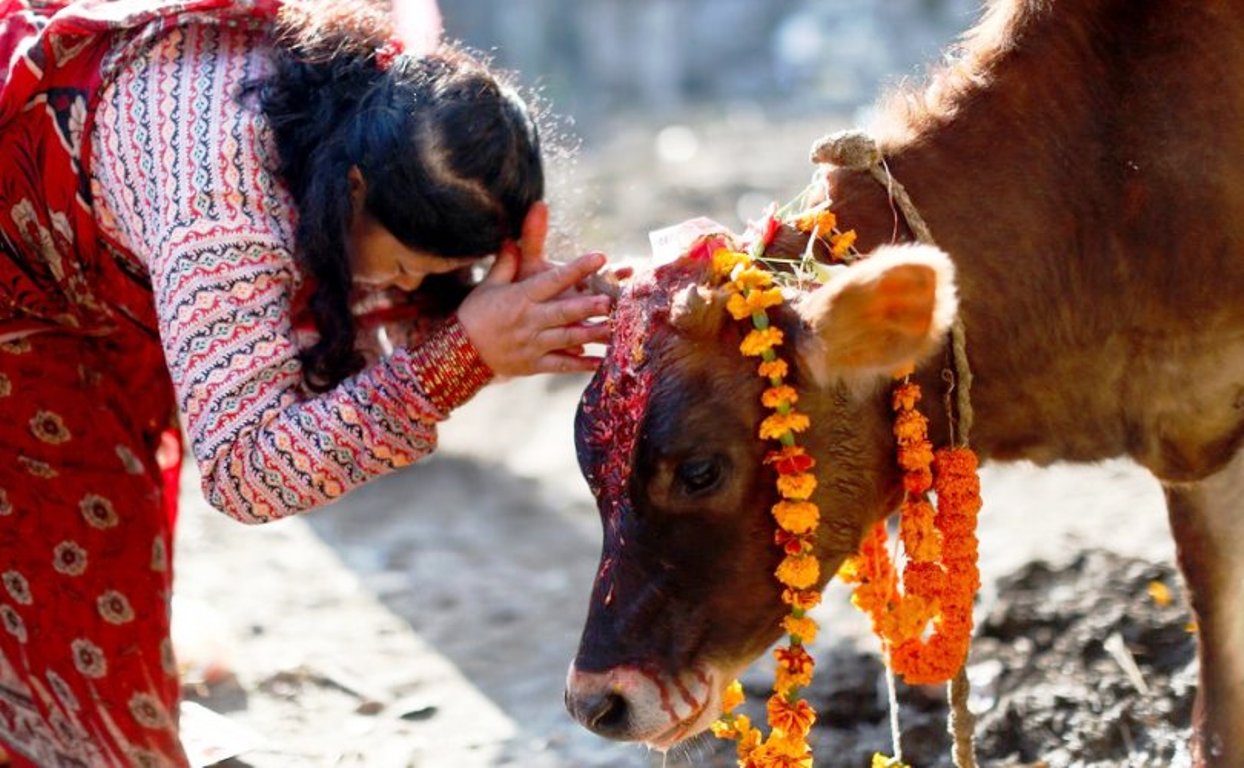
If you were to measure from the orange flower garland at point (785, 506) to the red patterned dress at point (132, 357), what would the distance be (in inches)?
23.6

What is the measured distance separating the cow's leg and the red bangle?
141 centimetres

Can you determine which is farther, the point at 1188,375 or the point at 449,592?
the point at 449,592

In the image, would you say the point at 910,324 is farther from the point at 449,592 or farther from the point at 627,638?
the point at 449,592

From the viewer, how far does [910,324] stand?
8.47 ft

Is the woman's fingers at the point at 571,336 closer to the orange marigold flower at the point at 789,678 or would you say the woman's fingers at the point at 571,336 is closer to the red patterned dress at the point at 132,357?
the red patterned dress at the point at 132,357

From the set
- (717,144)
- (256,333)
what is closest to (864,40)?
(717,144)

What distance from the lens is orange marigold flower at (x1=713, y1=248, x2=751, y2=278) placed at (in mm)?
2758

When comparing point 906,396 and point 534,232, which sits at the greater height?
point 534,232

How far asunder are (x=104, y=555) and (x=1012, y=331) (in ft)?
6.21

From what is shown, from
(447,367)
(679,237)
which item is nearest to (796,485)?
(679,237)

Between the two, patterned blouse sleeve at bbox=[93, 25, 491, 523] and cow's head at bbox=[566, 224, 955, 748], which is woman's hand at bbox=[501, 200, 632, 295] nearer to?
patterned blouse sleeve at bbox=[93, 25, 491, 523]

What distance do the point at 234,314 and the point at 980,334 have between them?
1310mm

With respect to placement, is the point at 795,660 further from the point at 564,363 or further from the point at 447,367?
the point at 447,367

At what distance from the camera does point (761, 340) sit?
2684 mm
